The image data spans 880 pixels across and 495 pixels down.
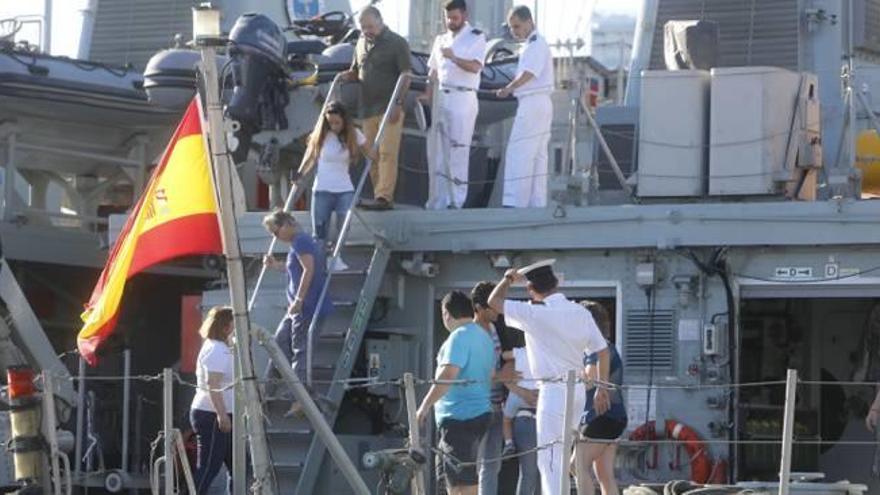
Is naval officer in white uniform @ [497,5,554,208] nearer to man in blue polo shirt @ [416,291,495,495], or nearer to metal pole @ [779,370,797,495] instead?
man in blue polo shirt @ [416,291,495,495]

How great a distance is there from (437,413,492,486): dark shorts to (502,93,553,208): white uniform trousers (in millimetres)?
Answer: 3099

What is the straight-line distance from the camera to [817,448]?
1359cm

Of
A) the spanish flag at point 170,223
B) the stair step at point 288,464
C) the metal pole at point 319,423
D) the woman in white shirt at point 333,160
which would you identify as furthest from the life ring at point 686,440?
the spanish flag at point 170,223

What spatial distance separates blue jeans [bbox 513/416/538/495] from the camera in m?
10.6

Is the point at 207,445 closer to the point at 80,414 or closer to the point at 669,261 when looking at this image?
the point at 669,261

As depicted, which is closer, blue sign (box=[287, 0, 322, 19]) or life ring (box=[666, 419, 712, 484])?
life ring (box=[666, 419, 712, 484])

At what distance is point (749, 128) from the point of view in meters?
12.2

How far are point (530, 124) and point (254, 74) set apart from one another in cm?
217

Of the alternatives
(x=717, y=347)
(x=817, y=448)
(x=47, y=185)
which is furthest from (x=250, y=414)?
(x=47, y=185)

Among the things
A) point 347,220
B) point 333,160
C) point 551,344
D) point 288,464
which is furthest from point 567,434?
point 333,160

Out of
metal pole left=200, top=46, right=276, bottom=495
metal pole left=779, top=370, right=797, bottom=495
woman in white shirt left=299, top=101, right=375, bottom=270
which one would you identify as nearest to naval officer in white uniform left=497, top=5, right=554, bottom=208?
woman in white shirt left=299, top=101, right=375, bottom=270

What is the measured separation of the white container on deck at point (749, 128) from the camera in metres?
12.2

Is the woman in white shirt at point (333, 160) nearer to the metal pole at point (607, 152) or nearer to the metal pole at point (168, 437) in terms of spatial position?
the metal pole at point (607, 152)

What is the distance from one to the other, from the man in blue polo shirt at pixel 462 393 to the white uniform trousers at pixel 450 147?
123 inches
